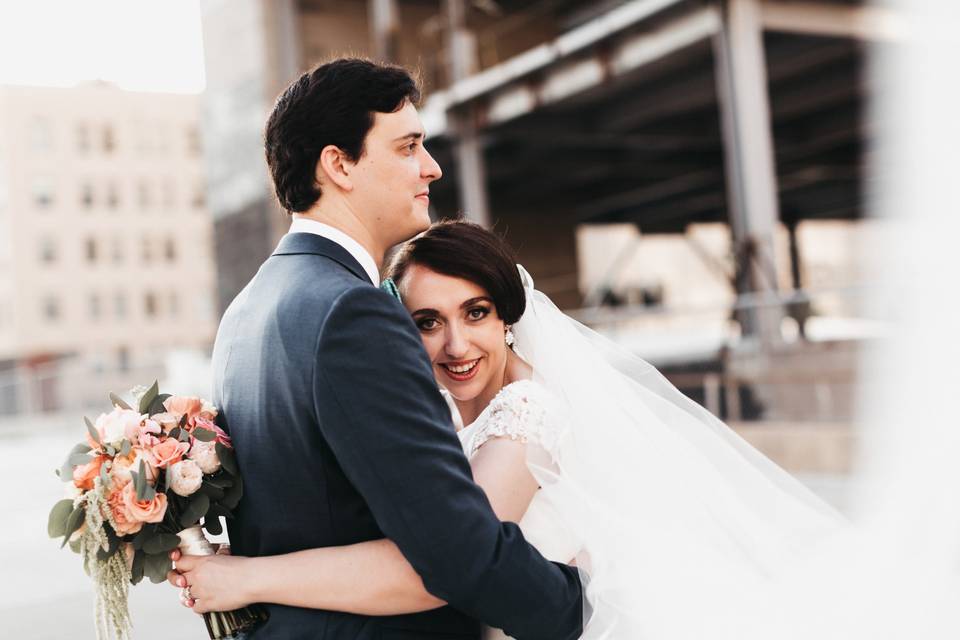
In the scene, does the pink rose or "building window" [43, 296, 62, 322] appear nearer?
the pink rose

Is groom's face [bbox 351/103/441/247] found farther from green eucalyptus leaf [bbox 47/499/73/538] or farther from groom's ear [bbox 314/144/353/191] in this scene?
green eucalyptus leaf [bbox 47/499/73/538]

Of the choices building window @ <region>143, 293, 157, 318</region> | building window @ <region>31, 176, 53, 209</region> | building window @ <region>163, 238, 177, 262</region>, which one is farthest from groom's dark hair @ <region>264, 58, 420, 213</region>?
building window @ <region>163, 238, 177, 262</region>

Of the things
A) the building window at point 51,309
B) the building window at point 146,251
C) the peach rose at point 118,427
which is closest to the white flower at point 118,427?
the peach rose at point 118,427

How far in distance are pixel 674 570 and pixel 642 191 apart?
101 feet

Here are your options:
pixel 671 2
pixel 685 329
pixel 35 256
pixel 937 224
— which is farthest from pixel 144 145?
pixel 937 224

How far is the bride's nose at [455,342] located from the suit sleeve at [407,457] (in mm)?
665

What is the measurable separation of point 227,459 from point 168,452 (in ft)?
0.38

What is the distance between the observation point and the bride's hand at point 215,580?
191 centimetres

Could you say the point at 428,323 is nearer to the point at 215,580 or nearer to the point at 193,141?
the point at 215,580

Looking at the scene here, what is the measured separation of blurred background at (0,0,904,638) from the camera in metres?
11.0

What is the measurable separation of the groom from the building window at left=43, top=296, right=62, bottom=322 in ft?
195

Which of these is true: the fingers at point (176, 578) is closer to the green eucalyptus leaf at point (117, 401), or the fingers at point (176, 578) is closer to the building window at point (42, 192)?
the green eucalyptus leaf at point (117, 401)

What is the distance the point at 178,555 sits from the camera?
80.2 inches

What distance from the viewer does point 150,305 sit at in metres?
61.2
